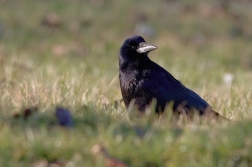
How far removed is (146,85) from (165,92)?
19cm

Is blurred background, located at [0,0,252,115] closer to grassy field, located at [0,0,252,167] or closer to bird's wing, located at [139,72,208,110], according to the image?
grassy field, located at [0,0,252,167]

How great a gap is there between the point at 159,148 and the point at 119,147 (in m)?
0.25

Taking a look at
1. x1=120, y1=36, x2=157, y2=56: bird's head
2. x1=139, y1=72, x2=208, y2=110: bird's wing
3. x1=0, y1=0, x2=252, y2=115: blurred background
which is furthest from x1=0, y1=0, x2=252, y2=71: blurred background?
x1=139, y1=72, x2=208, y2=110: bird's wing

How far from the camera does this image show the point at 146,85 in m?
5.76

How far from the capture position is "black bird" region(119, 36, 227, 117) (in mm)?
5715

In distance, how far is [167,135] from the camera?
14.0 ft

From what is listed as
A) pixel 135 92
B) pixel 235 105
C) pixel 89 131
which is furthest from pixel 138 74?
pixel 89 131

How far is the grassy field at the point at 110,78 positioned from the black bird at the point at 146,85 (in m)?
0.22

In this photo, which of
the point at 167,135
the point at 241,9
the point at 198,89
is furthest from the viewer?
the point at 241,9

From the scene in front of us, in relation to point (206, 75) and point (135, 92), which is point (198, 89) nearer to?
point (206, 75)

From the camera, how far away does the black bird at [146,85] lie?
18.7 ft

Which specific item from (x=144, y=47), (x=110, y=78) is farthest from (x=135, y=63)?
(x=110, y=78)

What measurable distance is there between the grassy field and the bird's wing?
27 cm

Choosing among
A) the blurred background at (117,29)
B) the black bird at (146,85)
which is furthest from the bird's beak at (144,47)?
the blurred background at (117,29)
